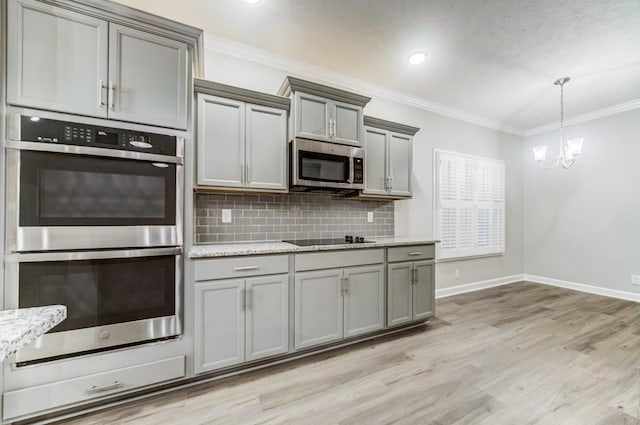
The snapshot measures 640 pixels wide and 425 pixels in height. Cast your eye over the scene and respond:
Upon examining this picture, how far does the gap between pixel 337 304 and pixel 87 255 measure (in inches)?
70.8

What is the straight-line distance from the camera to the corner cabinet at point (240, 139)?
2.15m

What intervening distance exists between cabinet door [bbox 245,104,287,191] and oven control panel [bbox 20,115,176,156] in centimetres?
68

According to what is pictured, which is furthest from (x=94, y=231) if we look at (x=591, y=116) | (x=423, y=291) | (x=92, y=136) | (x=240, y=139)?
(x=591, y=116)

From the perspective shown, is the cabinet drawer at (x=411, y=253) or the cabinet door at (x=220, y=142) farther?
the cabinet drawer at (x=411, y=253)

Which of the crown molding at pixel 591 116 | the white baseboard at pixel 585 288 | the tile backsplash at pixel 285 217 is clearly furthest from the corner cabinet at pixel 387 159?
the white baseboard at pixel 585 288

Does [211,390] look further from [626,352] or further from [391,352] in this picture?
[626,352]

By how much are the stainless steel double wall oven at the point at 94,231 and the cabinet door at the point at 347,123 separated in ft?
4.72

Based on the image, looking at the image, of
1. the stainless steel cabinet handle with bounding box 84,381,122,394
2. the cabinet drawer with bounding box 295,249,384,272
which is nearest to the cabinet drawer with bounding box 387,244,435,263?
the cabinet drawer with bounding box 295,249,384,272

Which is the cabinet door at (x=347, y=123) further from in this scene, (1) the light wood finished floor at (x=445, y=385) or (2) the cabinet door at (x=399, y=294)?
(1) the light wood finished floor at (x=445, y=385)

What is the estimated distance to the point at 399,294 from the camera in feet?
8.82

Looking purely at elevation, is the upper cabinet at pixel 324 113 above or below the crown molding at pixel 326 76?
below

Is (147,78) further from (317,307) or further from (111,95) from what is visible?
(317,307)

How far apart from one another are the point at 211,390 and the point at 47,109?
79.1 inches

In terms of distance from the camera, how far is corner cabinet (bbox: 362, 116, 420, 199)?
9.68 ft
